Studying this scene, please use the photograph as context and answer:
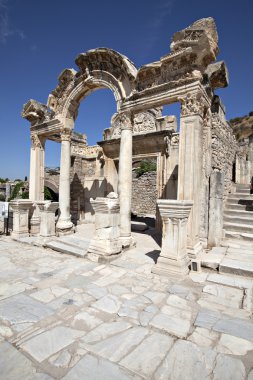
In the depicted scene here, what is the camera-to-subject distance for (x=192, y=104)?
15.9ft

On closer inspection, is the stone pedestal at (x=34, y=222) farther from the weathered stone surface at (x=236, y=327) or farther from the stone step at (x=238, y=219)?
the weathered stone surface at (x=236, y=327)

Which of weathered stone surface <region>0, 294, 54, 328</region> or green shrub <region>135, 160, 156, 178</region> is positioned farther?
green shrub <region>135, 160, 156, 178</region>

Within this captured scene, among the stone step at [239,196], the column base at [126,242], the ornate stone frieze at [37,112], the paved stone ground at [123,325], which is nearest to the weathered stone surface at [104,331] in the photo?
the paved stone ground at [123,325]

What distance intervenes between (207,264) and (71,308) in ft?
8.97

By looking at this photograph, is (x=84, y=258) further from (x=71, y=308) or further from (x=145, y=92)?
(x=145, y=92)

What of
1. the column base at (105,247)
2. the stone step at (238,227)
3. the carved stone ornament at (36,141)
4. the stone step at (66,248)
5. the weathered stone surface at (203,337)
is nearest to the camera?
the weathered stone surface at (203,337)

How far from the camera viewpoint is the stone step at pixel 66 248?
518cm

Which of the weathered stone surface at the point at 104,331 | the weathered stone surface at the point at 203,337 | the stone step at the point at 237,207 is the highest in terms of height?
the stone step at the point at 237,207

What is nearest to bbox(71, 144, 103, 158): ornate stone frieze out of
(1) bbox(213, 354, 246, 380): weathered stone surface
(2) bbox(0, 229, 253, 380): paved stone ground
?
(2) bbox(0, 229, 253, 380): paved stone ground

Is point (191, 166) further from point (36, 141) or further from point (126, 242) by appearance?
point (36, 141)

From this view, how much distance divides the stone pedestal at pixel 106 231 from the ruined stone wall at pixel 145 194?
419 inches

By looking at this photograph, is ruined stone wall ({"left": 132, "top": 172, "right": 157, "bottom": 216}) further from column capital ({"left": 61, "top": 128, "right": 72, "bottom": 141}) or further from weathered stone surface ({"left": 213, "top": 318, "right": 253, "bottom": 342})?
weathered stone surface ({"left": 213, "top": 318, "right": 253, "bottom": 342})

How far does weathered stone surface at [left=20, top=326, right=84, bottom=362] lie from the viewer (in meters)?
2.04

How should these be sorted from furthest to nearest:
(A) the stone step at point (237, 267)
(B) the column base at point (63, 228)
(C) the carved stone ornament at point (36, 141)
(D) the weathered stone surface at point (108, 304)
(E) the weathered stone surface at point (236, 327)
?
(C) the carved stone ornament at point (36, 141) → (B) the column base at point (63, 228) → (A) the stone step at point (237, 267) → (D) the weathered stone surface at point (108, 304) → (E) the weathered stone surface at point (236, 327)
